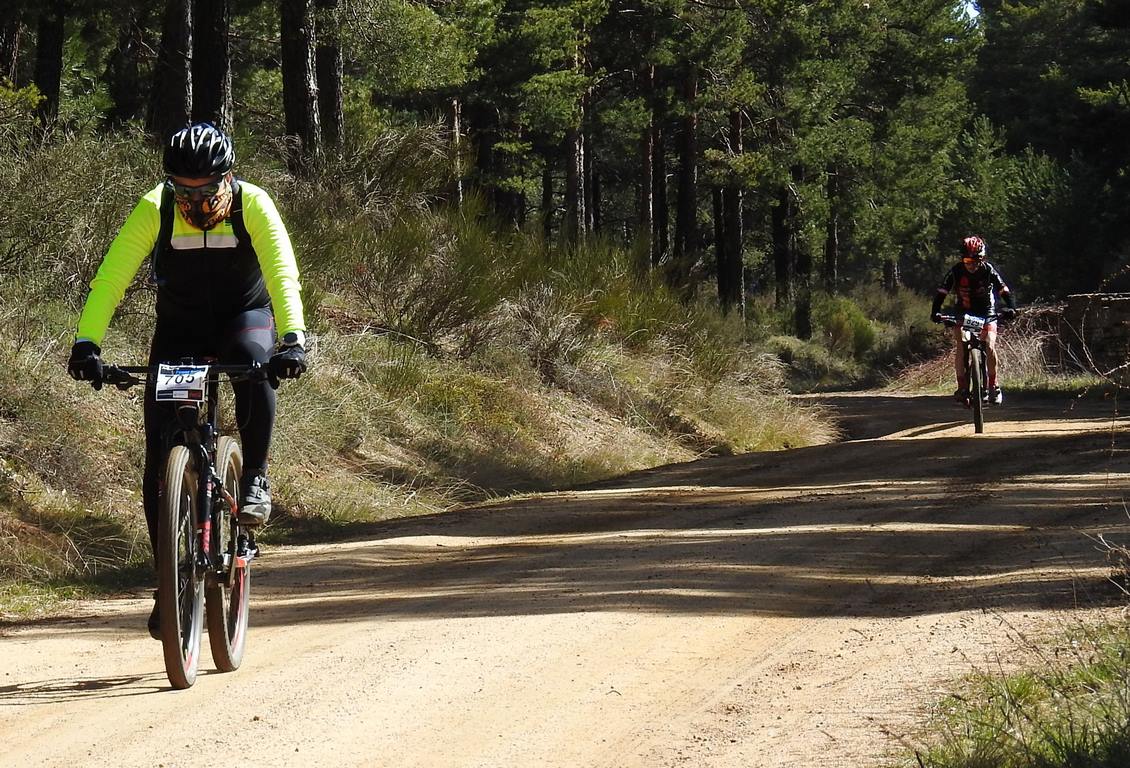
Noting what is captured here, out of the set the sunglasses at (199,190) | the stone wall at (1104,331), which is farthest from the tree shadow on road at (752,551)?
the stone wall at (1104,331)

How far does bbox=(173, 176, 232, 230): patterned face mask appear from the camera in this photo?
6055mm

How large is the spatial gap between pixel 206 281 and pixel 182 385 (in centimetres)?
64

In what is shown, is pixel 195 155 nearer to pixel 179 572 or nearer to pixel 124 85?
pixel 179 572

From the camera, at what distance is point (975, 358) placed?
17062mm

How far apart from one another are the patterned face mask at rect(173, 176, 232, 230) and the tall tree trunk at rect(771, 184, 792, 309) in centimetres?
4546

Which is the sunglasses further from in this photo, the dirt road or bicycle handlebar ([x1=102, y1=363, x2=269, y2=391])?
the dirt road

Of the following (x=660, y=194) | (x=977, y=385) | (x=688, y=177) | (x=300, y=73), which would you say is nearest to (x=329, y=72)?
(x=300, y=73)

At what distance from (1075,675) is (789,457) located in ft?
33.6

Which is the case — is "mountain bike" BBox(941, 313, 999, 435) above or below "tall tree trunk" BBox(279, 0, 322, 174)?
below

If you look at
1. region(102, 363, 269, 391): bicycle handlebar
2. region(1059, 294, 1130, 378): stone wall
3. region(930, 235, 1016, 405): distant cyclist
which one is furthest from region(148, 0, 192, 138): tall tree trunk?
region(1059, 294, 1130, 378): stone wall

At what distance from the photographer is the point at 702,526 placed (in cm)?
1073

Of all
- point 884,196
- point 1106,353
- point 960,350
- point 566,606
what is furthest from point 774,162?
point 566,606

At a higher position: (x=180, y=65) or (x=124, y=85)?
(x=124, y=85)

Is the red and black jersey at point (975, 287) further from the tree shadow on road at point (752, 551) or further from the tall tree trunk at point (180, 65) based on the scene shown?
the tall tree trunk at point (180, 65)
